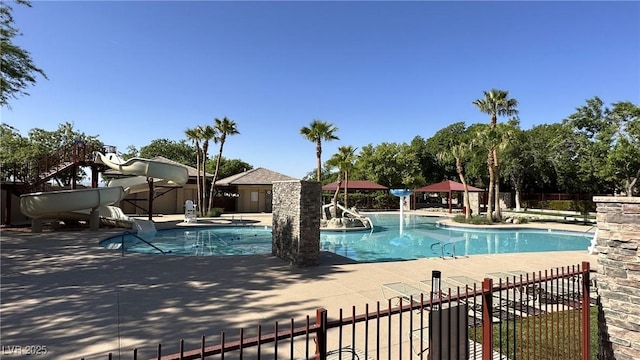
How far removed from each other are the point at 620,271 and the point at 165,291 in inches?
262

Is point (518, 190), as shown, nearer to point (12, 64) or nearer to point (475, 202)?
point (475, 202)

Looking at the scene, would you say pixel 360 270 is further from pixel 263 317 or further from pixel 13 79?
pixel 13 79

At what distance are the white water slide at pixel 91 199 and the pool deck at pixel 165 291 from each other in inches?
145

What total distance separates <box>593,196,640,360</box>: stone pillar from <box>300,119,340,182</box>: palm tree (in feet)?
59.2

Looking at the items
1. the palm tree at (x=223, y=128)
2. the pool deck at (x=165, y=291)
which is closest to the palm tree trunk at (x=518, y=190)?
the pool deck at (x=165, y=291)

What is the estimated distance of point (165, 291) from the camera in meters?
6.15

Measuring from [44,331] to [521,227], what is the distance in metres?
22.6

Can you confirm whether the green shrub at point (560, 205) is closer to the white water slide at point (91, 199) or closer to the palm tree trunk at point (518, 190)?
the palm tree trunk at point (518, 190)

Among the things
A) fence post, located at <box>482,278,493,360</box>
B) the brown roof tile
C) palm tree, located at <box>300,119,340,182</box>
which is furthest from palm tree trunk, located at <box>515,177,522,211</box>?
fence post, located at <box>482,278,493,360</box>

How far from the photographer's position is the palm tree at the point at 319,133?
21.3 meters

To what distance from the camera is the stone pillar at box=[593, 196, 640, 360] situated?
3295 mm

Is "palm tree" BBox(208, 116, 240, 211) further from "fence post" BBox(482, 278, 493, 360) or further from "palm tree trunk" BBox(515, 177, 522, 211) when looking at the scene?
"palm tree trunk" BBox(515, 177, 522, 211)

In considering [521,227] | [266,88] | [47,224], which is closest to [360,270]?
[266,88]

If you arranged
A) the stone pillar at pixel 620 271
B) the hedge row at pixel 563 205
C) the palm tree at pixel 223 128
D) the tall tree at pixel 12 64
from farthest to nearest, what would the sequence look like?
1. the hedge row at pixel 563 205
2. the palm tree at pixel 223 128
3. the tall tree at pixel 12 64
4. the stone pillar at pixel 620 271
